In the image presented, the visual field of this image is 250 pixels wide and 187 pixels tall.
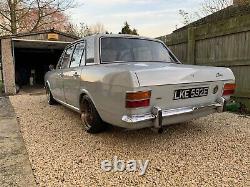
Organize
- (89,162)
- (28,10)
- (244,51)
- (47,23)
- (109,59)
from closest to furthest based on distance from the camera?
(89,162)
(109,59)
(244,51)
(28,10)
(47,23)

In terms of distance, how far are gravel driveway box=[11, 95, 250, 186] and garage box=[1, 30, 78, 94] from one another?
3.54m

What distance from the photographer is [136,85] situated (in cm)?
297

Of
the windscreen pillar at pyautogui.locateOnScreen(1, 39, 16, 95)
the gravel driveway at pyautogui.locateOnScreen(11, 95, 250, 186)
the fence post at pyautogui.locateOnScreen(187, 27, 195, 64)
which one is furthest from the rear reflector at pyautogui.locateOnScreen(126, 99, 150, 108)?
the windscreen pillar at pyautogui.locateOnScreen(1, 39, 16, 95)

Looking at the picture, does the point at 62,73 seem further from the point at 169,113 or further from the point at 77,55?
the point at 169,113

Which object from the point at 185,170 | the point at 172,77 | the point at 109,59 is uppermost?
the point at 109,59

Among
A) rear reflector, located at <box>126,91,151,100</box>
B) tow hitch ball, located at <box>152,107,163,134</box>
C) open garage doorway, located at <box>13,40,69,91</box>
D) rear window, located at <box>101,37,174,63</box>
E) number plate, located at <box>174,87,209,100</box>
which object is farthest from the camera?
open garage doorway, located at <box>13,40,69,91</box>

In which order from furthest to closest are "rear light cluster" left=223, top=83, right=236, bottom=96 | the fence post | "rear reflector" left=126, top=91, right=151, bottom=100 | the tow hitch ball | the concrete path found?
the fence post, "rear light cluster" left=223, top=83, right=236, bottom=96, the tow hitch ball, "rear reflector" left=126, top=91, right=151, bottom=100, the concrete path

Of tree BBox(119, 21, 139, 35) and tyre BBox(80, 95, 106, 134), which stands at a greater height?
tree BBox(119, 21, 139, 35)

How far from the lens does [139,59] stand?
435 centimetres

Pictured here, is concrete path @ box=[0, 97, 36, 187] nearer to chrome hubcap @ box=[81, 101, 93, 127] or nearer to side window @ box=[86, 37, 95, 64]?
chrome hubcap @ box=[81, 101, 93, 127]

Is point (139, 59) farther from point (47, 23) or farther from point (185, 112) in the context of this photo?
point (47, 23)

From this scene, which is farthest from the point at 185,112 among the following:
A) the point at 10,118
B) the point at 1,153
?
the point at 10,118

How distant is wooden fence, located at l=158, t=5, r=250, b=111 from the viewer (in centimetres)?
581

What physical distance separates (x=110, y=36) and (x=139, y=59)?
656 mm
